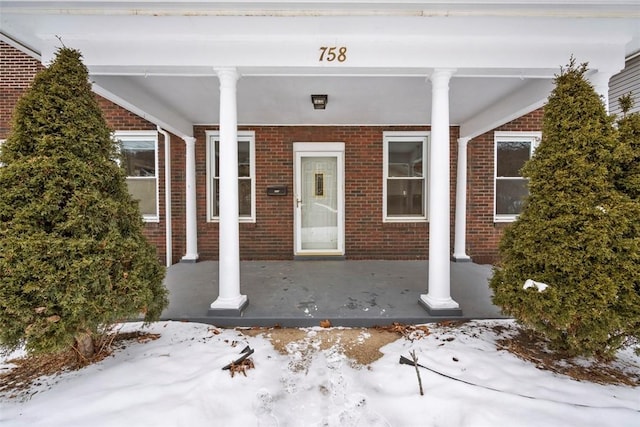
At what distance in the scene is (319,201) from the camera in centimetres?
580

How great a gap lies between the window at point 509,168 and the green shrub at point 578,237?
12.4 ft

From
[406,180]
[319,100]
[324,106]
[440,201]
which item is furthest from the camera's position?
[406,180]

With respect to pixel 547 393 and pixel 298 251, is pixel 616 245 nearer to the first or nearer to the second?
pixel 547 393

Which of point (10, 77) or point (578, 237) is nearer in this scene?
point (578, 237)

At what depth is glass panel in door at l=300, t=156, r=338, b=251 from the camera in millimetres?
5746

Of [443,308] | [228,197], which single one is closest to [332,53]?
[228,197]

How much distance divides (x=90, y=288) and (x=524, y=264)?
11.4 feet

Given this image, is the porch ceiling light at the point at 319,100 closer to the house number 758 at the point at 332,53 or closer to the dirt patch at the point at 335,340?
the house number 758 at the point at 332,53

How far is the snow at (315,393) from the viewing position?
1.76m

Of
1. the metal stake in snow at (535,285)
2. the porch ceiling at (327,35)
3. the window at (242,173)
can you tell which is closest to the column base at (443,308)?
the metal stake in snow at (535,285)

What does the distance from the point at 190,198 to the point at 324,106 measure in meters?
3.18

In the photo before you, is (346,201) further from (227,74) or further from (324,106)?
(227,74)

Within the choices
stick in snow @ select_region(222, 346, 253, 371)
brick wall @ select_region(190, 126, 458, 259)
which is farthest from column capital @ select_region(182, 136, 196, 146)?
stick in snow @ select_region(222, 346, 253, 371)

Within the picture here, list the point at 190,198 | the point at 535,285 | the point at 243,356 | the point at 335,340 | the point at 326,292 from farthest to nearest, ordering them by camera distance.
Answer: the point at 190,198 → the point at 326,292 → the point at 335,340 → the point at 243,356 → the point at 535,285
